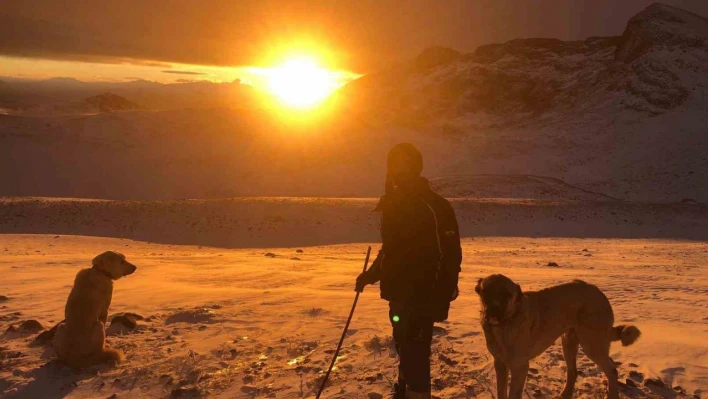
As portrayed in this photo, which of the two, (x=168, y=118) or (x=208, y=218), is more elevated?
(x=168, y=118)

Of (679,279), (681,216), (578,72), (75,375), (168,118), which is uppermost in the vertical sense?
(578,72)

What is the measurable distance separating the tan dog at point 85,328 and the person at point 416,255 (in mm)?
3619

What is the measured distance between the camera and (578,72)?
98688mm

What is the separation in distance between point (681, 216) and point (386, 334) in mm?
29409

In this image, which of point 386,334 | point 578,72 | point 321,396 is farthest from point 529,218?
point 578,72

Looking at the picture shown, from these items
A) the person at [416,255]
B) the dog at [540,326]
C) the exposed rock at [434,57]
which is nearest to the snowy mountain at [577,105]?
the exposed rock at [434,57]

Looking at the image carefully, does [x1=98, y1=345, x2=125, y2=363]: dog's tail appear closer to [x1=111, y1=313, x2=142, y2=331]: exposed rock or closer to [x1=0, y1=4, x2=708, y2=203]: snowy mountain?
[x1=111, y1=313, x2=142, y2=331]: exposed rock

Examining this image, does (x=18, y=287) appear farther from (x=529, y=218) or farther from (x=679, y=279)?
(x=529, y=218)

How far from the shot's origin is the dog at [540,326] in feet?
14.2

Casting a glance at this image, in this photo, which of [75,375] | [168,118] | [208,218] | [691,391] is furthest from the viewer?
[168,118]

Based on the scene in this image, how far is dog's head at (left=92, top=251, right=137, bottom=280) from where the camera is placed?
20.9ft

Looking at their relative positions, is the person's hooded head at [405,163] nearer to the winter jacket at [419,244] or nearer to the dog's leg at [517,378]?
the winter jacket at [419,244]

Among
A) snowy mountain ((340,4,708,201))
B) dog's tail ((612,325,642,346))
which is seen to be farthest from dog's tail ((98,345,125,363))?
snowy mountain ((340,4,708,201))

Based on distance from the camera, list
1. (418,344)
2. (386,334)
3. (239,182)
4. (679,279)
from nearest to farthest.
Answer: (418,344), (386,334), (679,279), (239,182)
